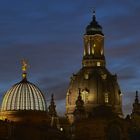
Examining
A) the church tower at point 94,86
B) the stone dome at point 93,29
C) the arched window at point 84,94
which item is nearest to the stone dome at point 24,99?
the church tower at point 94,86

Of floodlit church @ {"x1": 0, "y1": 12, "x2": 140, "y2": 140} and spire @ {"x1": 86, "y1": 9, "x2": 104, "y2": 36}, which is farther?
spire @ {"x1": 86, "y1": 9, "x2": 104, "y2": 36}

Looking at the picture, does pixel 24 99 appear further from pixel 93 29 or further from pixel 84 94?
pixel 93 29

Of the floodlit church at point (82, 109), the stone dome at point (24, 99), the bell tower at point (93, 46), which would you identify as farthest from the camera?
the bell tower at point (93, 46)

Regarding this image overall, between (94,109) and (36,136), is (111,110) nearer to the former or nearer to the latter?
(94,109)

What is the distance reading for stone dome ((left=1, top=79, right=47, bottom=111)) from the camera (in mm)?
113062

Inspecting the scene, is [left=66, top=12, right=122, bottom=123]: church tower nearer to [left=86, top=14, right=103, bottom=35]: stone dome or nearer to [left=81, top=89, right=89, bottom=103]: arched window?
[left=81, top=89, right=89, bottom=103]: arched window

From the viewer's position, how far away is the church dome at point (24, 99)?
113062 millimetres

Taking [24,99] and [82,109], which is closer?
[24,99]

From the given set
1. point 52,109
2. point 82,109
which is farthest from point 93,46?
point 52,109

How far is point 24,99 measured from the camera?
11338 centimetres

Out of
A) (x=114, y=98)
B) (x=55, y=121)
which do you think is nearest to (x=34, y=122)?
(x=55, y=121)

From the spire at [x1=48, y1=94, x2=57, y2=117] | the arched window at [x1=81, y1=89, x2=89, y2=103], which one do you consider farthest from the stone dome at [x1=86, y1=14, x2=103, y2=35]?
the spire at [x1=48, y1=94, x2=57, y2=117]

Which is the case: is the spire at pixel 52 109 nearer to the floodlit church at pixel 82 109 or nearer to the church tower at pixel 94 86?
the floodlit church at pixel 82 109

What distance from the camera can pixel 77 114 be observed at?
140 meters
